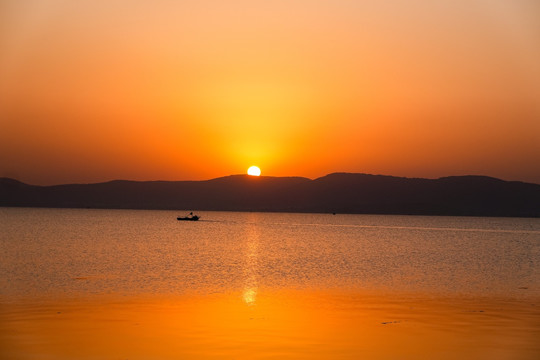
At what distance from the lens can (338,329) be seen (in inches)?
1056

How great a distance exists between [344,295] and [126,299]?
13.7m

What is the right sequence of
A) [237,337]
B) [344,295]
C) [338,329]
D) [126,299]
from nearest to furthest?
[237,337], [338,329], [126,299], [344,295]

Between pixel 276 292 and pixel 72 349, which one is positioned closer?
pixel 72 349

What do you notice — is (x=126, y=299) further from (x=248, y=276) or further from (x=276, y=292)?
(x=248, y=276)

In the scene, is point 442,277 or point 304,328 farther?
point 442,277

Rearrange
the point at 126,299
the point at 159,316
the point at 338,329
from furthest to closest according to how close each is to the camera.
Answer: the point at 126,299
the point at 159,316
the point at 338,329

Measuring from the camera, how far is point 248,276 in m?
52.8

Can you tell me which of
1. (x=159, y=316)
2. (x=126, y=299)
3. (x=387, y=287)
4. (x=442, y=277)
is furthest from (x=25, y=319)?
(x=442, y=277)

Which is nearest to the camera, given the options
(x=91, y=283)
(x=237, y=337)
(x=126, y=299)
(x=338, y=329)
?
(x=237, y=337)

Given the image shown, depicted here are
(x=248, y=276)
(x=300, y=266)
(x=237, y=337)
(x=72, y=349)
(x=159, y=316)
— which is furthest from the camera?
(x=300, y=266)

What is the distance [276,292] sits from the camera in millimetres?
41438

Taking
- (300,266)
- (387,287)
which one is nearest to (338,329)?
(387,287)

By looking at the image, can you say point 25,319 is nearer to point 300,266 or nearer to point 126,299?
point 126,299

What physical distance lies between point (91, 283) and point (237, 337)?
922 inches
